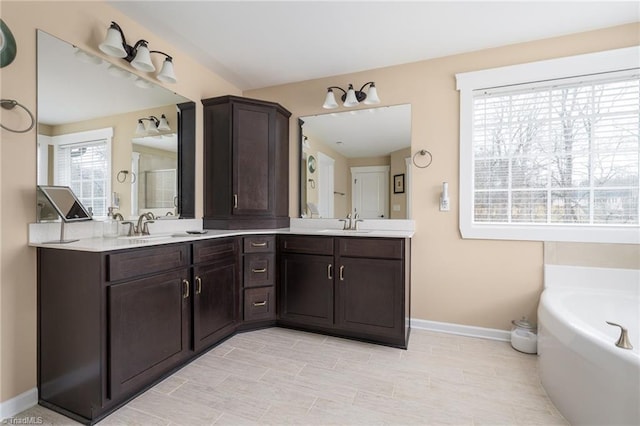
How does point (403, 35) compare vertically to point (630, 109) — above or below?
above

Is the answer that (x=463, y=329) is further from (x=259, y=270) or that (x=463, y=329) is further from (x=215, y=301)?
(x=215, y=301)

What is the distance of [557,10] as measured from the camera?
2.12 metres

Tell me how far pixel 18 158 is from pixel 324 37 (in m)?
2.22

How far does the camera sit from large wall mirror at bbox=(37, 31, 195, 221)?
182 centimetres

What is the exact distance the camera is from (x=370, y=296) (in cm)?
247

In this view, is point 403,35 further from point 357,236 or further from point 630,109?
point 630,109

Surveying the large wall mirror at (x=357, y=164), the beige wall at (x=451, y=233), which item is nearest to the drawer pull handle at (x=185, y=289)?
the large wall mirror at (x=357, y=164)

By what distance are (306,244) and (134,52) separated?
200 cm

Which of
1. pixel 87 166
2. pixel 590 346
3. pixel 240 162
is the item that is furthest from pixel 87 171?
pixel 590 346

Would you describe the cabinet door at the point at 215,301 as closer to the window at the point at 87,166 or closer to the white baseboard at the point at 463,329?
the window at the point at 87,166

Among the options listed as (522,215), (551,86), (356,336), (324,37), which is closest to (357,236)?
(356,336)

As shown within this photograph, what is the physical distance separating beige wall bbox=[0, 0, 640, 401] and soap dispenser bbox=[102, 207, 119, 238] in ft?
1.43

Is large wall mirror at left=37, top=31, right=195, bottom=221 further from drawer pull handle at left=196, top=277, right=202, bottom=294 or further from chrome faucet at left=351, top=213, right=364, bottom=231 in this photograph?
chrome faucet at left=351, top=213, right=364, bottom=231

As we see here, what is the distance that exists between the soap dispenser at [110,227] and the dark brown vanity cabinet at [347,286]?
51.3 inches
